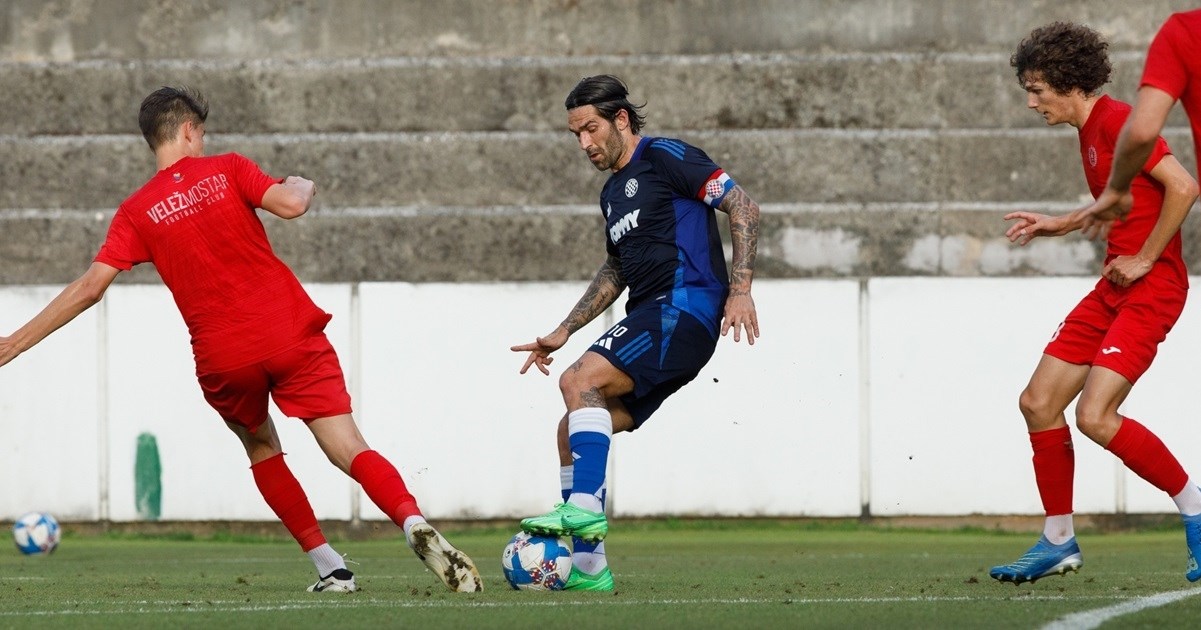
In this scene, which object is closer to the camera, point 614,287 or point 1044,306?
point 614,287

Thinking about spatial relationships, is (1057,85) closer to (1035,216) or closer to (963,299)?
(1035,216)

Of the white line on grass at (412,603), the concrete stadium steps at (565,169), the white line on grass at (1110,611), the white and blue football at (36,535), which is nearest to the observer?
the white line on grass at (1110,611)

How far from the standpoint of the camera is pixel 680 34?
45.8 ft

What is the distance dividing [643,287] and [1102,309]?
1.76 metres

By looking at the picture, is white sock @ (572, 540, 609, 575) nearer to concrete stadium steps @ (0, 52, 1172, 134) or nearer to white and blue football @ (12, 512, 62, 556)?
white and blue football @ (12, 512, 62, 556)

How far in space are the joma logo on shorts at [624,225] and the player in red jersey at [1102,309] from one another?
4.87ft

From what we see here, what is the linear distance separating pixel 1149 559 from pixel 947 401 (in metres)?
2.69

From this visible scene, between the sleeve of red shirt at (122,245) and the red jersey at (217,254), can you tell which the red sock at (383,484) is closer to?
the red jersey at (217,254)

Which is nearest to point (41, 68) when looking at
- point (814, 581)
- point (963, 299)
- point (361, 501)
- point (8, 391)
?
point (8, 391)

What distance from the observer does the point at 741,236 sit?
21.1ft

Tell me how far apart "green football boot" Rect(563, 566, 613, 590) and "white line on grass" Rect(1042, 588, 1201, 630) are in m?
1.92

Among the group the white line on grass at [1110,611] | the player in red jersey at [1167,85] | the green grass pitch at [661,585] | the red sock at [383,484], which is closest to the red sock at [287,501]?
the green grass pitch at [661,585]

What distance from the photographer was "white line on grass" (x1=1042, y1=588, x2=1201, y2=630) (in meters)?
4.77

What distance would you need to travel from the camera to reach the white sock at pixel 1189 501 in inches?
241
